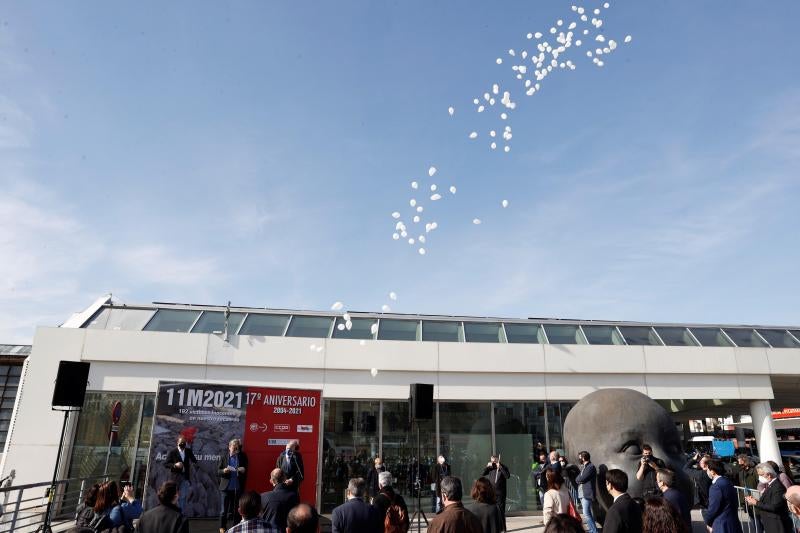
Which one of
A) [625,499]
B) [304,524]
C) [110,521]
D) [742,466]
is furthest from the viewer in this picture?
[742,466]

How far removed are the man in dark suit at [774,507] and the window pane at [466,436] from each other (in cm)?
861

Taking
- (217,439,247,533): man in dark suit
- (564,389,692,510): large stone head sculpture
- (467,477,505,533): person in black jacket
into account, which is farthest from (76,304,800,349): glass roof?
(467,477,505,533): person in black jacket

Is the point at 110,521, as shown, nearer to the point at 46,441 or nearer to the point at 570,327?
the point at 46,441

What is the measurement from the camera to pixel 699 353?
51.9 feet

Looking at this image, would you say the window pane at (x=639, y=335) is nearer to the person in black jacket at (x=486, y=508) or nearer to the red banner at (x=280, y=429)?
the red banner at (x=280, y=429)

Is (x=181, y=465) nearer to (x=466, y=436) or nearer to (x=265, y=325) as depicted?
(x=265, y=325)

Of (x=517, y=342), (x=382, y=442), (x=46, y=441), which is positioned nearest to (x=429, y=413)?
(x=382, y=442)

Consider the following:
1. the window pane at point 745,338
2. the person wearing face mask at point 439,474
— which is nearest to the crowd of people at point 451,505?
the person wearing face mask at point 439,474

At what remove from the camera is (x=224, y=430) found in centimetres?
1062

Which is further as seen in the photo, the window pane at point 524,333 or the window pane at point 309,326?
the window pane at point 524,333

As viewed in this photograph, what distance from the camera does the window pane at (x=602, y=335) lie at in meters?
16.4

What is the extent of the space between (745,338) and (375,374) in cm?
1280

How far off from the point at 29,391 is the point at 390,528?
38.4 feet

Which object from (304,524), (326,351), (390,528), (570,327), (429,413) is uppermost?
(570,327)
